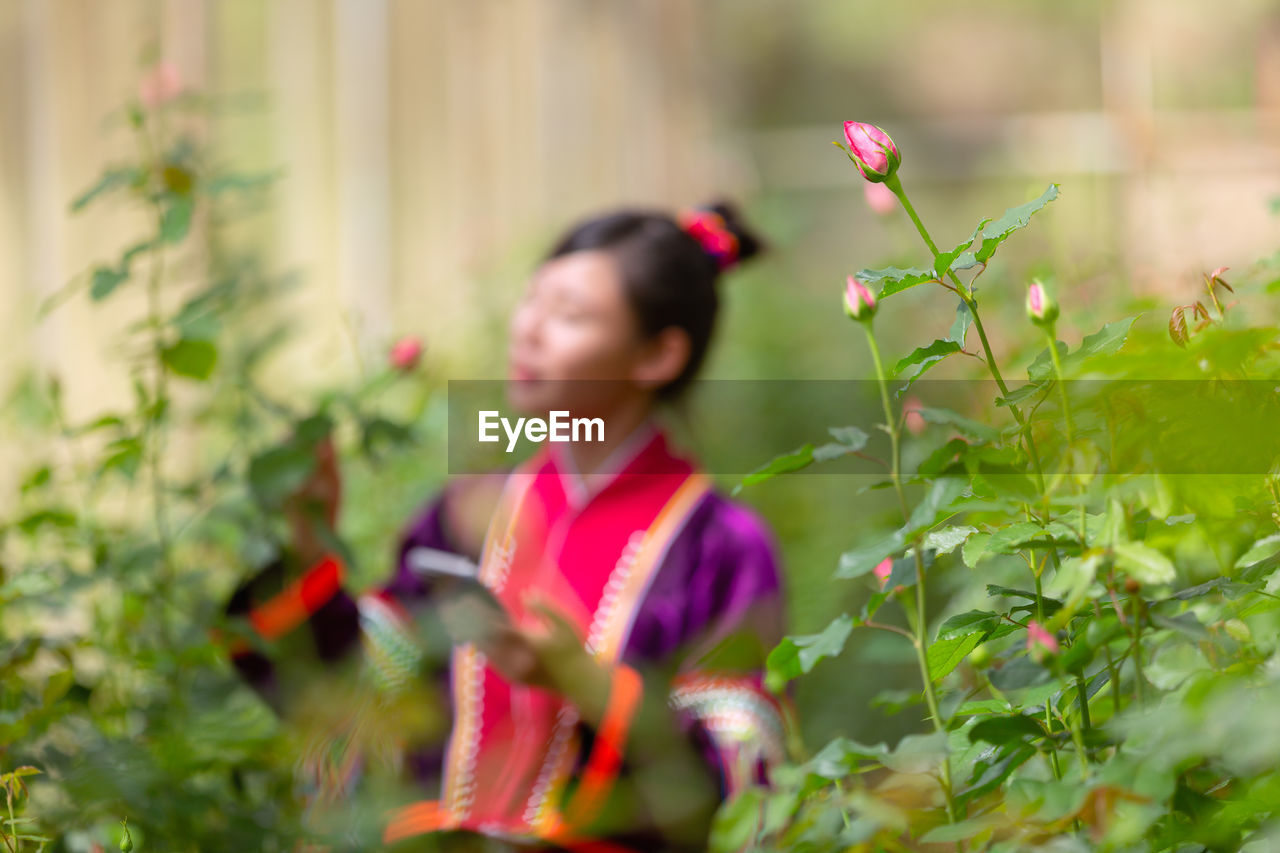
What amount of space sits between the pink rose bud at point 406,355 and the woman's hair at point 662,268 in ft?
1.11

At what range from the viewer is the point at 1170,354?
40 cm

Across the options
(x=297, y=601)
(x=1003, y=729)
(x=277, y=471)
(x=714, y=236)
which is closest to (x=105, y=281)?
(x=277, y=471)

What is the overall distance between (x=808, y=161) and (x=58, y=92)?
175 inches

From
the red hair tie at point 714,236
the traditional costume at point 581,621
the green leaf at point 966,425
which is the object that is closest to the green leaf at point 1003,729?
the green leaf at point 966,425

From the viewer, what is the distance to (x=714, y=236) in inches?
56.8

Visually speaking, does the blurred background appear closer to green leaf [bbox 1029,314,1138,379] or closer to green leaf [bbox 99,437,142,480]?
green leaf [bbox 99,437,142,480]

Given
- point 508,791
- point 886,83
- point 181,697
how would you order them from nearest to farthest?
1. point 181,697
2. point 508,791
3. point 886,83

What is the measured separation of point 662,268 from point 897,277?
896 millimetres

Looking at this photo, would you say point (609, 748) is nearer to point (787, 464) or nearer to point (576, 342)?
point (576, 342)

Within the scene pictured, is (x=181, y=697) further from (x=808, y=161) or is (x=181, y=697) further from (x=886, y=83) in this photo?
(x=886, y=83)

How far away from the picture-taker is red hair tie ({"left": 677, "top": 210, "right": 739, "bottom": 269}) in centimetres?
144

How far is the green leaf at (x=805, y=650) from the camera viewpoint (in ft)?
1.66

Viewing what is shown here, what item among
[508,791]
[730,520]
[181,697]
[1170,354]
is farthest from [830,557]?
[1170,354]

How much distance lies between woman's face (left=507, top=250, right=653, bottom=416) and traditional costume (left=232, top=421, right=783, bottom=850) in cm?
8
